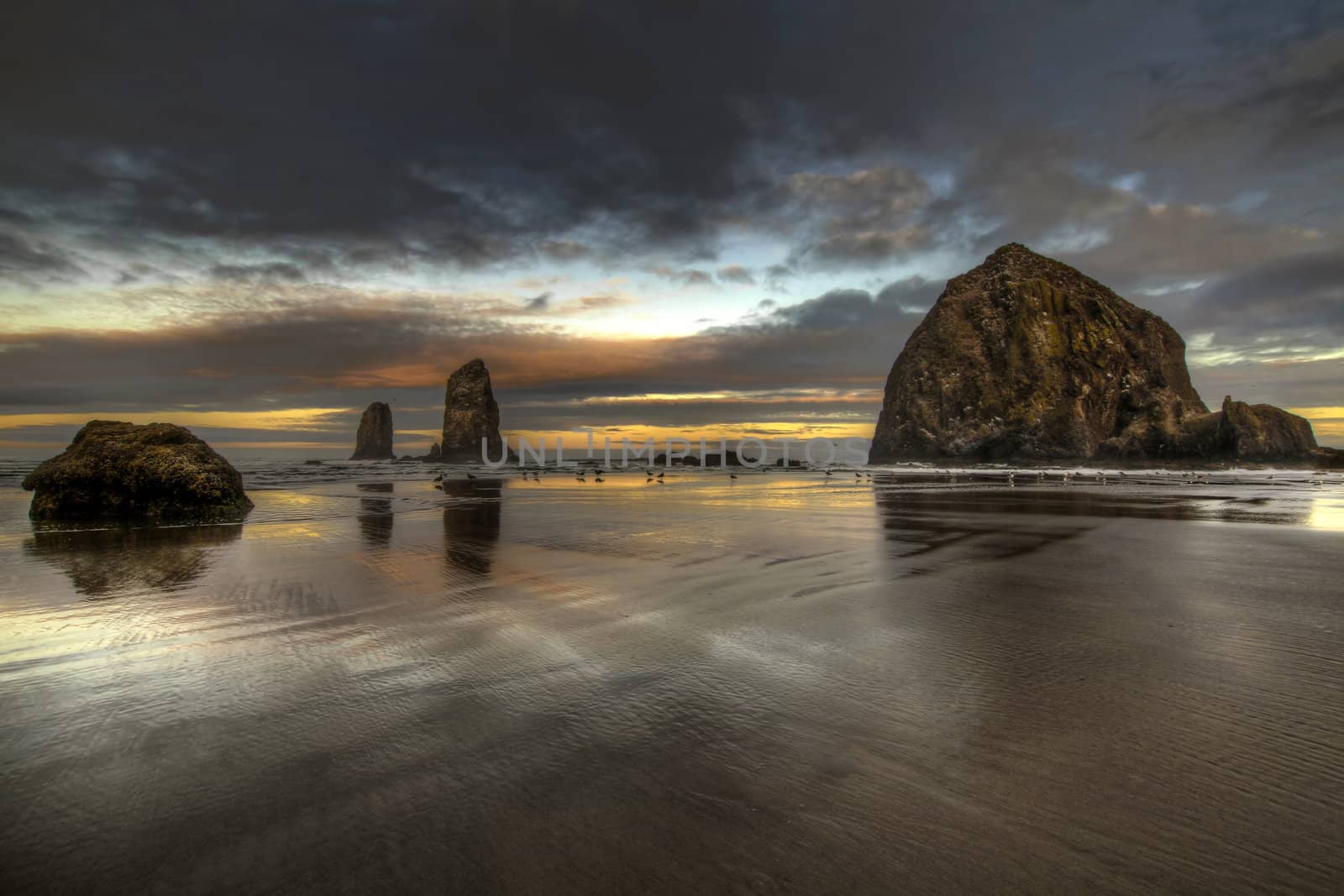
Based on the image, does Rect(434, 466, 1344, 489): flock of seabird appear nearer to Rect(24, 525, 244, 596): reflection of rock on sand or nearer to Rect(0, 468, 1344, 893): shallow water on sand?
Rect(24, 525, 244, 596): reflection of rock on sand

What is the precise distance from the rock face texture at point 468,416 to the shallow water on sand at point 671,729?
9488cm

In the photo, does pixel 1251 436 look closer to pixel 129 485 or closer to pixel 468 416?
pixel 129 485

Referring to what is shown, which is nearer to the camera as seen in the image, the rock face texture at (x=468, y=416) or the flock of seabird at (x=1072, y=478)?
the flock of seabird at (x=1072, y=478)

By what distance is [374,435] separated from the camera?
351 ft

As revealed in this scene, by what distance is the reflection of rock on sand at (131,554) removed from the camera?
7023 millimetres

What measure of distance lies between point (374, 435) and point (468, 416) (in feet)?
67.1

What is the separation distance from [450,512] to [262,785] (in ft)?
45.2

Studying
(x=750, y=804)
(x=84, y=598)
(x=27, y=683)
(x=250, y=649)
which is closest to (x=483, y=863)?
(x=750, y=804)

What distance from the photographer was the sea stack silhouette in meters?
71.0

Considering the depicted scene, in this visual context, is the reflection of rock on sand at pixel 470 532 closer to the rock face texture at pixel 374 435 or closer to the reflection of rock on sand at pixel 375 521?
the reflection of rock on sand at pixel 375 521

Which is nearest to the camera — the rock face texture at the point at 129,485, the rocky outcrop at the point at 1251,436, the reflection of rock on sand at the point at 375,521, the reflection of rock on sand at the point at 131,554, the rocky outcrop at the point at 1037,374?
the reflection of rock on sand at the point at 131,554

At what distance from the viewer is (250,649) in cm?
453

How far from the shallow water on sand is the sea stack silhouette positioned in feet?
251

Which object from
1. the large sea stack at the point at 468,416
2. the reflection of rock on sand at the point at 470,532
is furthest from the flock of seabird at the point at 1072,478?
the large sea stack at the point at 468,416
